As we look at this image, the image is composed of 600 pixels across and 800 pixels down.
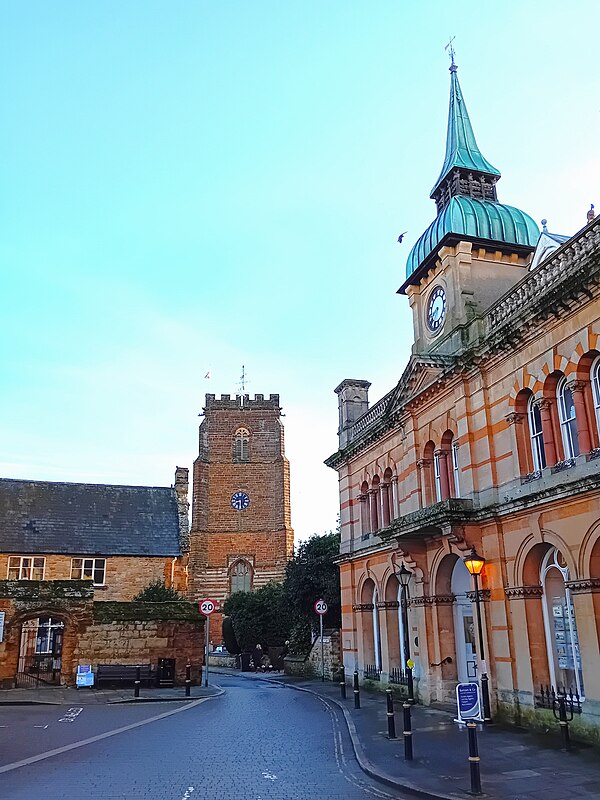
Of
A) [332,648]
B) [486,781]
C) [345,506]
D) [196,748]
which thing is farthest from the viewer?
[332,648]

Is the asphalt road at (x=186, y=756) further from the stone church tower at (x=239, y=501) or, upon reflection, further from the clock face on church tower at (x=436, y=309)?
the stone church tower at (x=239, y=501)

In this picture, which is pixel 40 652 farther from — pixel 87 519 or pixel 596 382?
pixel 596 382

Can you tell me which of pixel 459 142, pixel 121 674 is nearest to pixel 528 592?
pixel 459 142

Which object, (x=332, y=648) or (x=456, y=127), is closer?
(x=456, y=127)

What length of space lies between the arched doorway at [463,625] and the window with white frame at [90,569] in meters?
23.8

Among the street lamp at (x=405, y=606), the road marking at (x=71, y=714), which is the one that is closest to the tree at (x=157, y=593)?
the road marking at (x=71, y=714)

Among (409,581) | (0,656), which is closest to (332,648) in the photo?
(409,581)

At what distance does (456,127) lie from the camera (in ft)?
82.4

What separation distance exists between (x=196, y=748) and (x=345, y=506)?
15.4 m

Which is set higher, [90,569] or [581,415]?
[581,415]

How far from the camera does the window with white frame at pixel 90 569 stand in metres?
37.9

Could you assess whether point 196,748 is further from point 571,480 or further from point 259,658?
point 259,658

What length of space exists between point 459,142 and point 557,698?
18398 millimetres

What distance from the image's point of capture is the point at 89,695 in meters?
24.5
